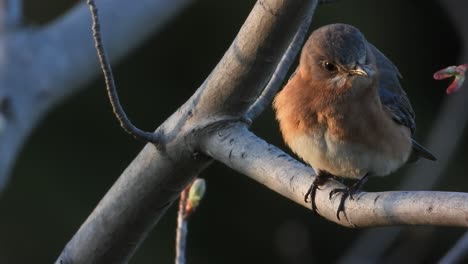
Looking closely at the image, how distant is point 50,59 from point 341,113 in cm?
191

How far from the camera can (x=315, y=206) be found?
2.64 metres

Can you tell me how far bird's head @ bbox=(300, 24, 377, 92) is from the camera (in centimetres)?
318

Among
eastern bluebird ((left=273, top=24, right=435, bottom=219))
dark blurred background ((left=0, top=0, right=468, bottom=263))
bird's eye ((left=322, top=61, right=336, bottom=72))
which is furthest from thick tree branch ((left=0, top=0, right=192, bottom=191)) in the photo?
bird's eye ((left=322, top=61, right=336, bottom=72))

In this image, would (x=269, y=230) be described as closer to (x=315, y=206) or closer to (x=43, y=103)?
(x=43, y=103)

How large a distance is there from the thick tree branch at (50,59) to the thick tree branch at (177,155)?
63.7 inches

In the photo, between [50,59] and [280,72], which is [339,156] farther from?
[50,59]

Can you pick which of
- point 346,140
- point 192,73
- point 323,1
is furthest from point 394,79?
point 192,73

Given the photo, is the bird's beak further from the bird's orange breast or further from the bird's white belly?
the bird's white belly

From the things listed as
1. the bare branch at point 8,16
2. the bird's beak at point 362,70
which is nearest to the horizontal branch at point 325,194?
the bird's beak at point 362,70

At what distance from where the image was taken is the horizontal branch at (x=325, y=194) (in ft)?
6.67

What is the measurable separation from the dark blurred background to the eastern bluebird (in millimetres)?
2732

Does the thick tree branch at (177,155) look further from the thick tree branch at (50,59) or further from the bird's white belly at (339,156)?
the thick tree branch at (50,59)

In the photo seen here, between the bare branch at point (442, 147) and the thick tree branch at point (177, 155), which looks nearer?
the thick tree branch at point (177, 155)

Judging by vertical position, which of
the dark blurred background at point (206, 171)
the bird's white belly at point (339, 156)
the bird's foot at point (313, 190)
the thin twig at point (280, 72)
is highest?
the thin twig at point (280, 72)
